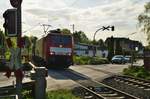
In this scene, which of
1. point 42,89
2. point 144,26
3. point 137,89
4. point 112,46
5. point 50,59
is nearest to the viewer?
point 42,89

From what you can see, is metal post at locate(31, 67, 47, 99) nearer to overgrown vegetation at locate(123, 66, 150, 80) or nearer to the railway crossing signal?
the railway crossing signal

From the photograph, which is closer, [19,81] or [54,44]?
[19,81]

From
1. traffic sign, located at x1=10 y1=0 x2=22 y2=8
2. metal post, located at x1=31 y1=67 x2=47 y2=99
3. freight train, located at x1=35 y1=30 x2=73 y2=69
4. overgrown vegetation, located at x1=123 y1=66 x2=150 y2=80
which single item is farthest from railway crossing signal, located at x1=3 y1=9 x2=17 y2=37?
freight train, located at x1=35 y1=30 x2=73 y2=69

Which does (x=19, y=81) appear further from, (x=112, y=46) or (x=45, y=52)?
(x=112, y=46)

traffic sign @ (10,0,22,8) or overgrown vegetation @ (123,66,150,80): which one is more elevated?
traffic sign @ (10,0,22,8)

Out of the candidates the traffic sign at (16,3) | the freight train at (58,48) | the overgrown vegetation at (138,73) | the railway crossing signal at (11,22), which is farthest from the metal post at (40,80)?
the freight train at (58,48)

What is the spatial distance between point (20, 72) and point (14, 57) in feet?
1.40

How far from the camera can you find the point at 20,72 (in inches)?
387

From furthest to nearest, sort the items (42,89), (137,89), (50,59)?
(50,59)
(137,89)
(42,89)

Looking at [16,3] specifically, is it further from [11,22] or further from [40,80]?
[40,80]

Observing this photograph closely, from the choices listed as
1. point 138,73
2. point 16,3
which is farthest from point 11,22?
point 138,73

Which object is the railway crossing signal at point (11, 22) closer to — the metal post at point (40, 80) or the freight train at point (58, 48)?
the metal post at point (40, 80)

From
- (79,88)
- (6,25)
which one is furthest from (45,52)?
(6,25)

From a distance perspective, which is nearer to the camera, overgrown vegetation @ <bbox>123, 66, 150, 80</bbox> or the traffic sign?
the traffic sign
